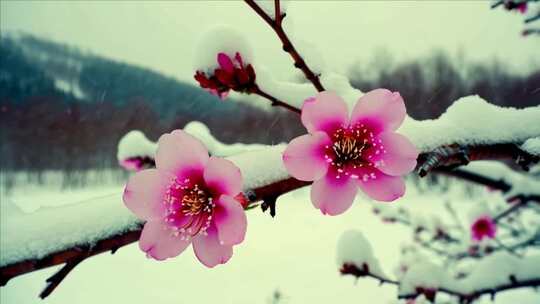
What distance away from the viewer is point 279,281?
5.79 meters

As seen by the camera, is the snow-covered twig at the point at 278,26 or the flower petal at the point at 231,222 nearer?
the flower petal at the point at 231,222

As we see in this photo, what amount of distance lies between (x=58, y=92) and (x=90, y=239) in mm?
36705

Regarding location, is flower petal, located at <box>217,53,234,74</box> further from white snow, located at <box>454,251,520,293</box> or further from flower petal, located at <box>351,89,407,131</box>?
white snow, located at <box>454,251,520,293</box>

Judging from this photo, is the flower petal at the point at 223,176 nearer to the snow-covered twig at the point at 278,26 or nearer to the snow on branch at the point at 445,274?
the snow-covered twig at the point at 278,26

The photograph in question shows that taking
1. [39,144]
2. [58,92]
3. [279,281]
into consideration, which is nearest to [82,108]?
[58,92]

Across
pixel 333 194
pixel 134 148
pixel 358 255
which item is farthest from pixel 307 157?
pixel 134 148

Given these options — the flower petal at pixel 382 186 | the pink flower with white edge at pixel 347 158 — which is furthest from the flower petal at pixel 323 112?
the flower petal at pixel 382 186

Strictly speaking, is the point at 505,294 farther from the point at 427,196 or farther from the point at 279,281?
the point at 427,196

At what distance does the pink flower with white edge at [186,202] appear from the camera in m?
0.66

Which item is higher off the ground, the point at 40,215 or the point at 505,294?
the point at 40,215

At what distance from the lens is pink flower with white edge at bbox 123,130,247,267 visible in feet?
2.16

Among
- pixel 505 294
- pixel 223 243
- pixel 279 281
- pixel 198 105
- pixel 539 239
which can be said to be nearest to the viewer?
pixel 223 243

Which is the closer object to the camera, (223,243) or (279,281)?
(223,243)

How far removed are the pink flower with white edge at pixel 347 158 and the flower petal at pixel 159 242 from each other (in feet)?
0.72
